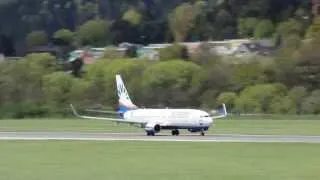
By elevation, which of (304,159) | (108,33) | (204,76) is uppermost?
(108,33)

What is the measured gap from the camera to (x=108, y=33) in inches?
7776

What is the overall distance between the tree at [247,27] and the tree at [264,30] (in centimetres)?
393

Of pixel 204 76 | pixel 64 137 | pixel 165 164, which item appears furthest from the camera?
pixel 204 76

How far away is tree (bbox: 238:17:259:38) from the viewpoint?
17650 centimetres

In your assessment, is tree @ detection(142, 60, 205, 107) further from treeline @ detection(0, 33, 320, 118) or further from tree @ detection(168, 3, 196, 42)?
tree @ detection(168, 3, 196, 42)

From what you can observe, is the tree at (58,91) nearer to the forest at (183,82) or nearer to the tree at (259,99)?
the forest at (183,82)

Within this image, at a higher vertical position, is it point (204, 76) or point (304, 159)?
point (204, 76)

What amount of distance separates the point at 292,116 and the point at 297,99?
954 cm

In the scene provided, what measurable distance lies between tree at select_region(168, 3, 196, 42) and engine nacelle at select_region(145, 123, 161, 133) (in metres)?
118

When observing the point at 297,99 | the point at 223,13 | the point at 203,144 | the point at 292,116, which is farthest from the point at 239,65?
the point at 203,144

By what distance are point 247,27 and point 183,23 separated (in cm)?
1489

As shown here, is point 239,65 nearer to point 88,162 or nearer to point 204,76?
point 204,76

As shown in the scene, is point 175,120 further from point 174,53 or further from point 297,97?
point 174,53

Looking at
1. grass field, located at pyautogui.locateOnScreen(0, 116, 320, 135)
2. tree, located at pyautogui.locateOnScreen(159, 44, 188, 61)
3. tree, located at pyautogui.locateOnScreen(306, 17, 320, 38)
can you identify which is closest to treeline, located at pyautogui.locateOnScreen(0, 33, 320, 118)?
tree, located at pyautogui.locateOnScreen(159, 44, 188, 61)
